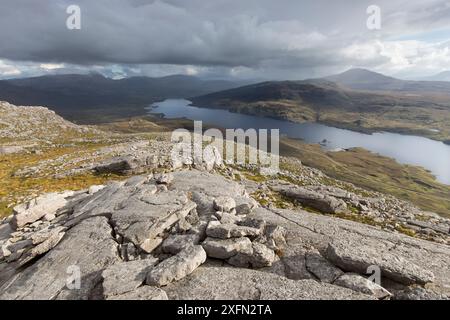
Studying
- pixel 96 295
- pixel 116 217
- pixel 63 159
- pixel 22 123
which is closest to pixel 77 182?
pixel 63 159

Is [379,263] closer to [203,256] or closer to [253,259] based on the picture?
[253,259]

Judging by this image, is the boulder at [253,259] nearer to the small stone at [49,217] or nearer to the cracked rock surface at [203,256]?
the cracked rock surface at [203,256]

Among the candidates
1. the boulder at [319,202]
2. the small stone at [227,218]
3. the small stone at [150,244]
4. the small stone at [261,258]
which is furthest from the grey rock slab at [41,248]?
the boulder at [319,202]

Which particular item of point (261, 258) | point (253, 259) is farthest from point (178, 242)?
point (261, 258)

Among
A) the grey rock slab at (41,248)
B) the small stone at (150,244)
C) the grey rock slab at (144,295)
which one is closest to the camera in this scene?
the grey rock slab at (144,295)

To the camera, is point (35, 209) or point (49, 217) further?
point (35, 209)
